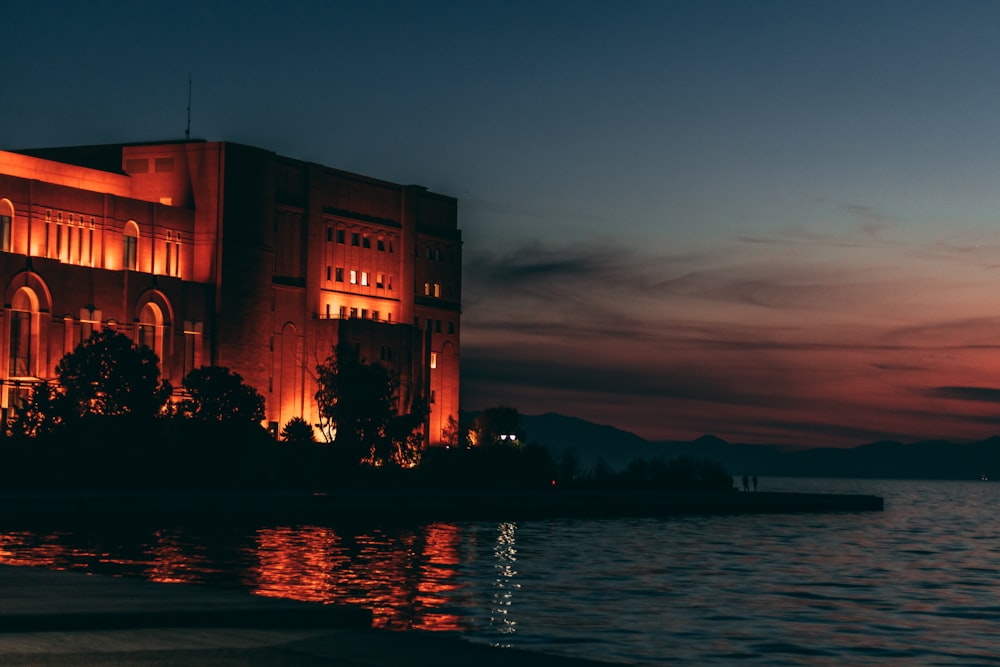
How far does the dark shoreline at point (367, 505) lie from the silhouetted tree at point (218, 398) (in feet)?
62.2

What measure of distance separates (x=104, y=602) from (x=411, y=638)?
194 inches

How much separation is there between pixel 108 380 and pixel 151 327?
723 inches

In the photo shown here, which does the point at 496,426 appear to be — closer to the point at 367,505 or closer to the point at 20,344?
the point at 20,344

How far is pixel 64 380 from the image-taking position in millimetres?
94625

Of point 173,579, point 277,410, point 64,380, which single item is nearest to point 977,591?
point 173,579

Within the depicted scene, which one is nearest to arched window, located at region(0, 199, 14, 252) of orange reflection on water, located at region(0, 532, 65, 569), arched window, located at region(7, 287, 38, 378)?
arched window, located at region(7, 287, 38, 378)

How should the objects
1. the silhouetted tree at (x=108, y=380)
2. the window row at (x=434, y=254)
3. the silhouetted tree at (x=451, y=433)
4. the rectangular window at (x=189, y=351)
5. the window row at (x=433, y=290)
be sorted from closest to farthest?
the silhouetted tree at (x=108, y=380)
the rectangular window at (x=189, y=351)
the silhouetted tree at (x=451, y=433)
the window row at (x=433, y=290)
the window row at (x=434, y=254)

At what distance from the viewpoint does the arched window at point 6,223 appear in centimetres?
10300

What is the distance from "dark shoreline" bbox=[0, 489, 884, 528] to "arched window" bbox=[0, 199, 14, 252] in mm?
33504

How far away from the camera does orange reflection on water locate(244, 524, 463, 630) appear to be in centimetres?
3244

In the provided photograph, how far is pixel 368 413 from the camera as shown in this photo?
113 meters

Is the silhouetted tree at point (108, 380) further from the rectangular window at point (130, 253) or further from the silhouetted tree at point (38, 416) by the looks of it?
the rectangular window at point (130, 253)

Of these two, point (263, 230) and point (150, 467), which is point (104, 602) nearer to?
point (150, 467)

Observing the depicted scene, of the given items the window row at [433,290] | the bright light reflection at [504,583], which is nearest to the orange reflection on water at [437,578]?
the bright light reflection at [504,583]
